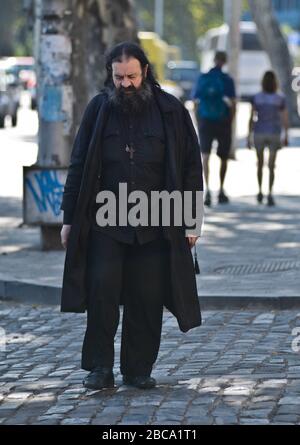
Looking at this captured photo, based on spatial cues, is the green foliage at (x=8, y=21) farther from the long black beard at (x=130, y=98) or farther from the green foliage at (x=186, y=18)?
the long black beard at (x=130, y=98)

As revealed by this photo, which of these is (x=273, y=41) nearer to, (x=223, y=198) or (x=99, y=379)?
(x=223, y=198)

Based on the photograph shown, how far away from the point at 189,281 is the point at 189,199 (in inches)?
16.5

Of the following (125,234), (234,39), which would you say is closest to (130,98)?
(125,234)

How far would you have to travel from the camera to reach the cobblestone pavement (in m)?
7.19

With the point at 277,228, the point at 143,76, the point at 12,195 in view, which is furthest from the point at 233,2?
the point at 143,76

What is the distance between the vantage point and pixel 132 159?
25.5 ft

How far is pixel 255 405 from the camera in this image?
735 cm

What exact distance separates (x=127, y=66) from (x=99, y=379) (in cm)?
157

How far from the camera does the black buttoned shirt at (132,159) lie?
778 cm

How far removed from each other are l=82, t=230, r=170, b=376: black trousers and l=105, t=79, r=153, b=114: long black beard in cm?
64

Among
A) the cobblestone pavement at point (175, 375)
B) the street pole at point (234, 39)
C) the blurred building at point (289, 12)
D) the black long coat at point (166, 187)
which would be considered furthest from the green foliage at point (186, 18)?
the black long coat at point (166, 187)

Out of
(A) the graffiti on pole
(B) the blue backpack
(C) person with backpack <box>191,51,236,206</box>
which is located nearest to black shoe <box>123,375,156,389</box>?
(A) the graffiti on pole

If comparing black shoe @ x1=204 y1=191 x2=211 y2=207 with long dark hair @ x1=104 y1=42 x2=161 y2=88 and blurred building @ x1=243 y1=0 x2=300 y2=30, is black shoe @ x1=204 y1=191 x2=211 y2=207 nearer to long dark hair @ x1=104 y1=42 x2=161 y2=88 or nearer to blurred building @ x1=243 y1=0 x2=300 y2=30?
long dark hair @ x1=104 y1=42 x2=161 y2=88
